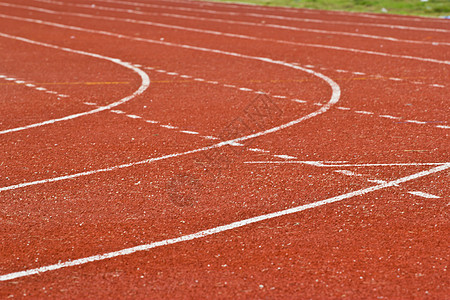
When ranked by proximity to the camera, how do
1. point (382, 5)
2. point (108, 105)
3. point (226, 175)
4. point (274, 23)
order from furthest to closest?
point (382, 5) < point (274, 23) < point (108, 105) < point (226, 175)

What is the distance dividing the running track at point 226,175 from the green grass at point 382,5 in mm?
8147

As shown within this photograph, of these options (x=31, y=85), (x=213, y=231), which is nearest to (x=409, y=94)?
(x=213, y=231)

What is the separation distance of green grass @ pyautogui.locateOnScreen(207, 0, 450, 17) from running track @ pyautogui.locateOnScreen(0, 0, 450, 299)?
815 cm

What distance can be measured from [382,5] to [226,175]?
17156 mm

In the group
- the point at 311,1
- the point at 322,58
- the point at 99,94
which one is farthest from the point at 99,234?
the point at 311,1

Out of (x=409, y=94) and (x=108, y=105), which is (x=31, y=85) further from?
(x=409, y=94)

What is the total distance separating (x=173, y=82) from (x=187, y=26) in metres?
7.62

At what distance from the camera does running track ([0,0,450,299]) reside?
4.31m

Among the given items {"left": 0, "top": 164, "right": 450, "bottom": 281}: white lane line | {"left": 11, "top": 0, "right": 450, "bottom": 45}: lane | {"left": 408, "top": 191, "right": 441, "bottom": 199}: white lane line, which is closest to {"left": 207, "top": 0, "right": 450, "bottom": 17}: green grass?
{"left": 11, "top": 0, "right": 450, "bottom": 45}: lane

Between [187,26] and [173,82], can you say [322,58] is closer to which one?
[173,82]

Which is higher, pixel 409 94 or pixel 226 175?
pixel 409 94

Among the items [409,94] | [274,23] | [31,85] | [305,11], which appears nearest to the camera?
[409,94]

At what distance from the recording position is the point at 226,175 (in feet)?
20.0

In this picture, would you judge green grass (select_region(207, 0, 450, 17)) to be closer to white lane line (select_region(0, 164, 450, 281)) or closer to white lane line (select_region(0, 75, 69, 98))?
white lane line (select_region(0, 75, 69, 98))
